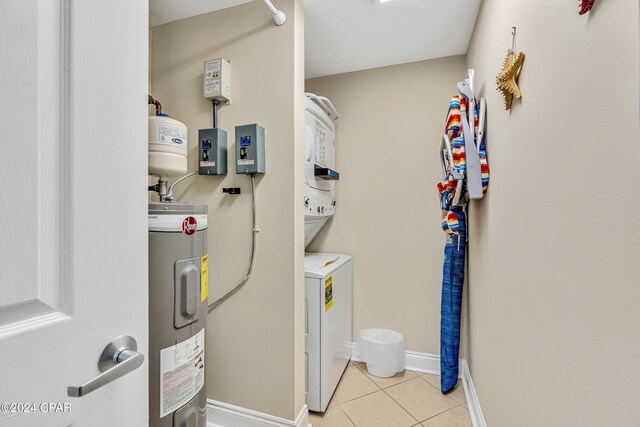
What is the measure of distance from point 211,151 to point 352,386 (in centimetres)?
180

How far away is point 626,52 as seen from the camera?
482 millimetres

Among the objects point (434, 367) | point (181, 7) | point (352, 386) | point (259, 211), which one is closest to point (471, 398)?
point (434, 367)

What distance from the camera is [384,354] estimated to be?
6.98ft

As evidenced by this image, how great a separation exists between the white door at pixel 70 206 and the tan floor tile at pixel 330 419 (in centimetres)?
143

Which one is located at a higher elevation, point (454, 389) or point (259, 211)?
point (259, 211)

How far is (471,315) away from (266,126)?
68.3 inches

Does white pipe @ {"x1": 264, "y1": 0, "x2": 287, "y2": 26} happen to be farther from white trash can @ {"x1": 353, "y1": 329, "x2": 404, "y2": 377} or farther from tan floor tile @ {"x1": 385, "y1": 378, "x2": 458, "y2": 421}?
tan floor tile @ {"x1": 385, "y1": 378, "x2": 458, "y2": 421}

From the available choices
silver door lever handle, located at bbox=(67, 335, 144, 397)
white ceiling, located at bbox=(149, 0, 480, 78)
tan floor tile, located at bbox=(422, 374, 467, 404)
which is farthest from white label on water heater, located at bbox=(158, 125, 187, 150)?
tan floor tile, located at bbox=(422, 374, 467, 404)

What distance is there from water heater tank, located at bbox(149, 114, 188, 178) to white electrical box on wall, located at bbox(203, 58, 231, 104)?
34 centimetres

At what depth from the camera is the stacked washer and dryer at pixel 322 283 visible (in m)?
1.75

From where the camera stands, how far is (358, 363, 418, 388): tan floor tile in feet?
6.81

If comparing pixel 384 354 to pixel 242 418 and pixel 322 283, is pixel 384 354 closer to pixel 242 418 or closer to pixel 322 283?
pixel 322 283

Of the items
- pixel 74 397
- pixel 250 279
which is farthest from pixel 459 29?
pixel 74 397

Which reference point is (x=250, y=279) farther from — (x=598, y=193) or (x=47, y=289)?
(x=598, y=193)
